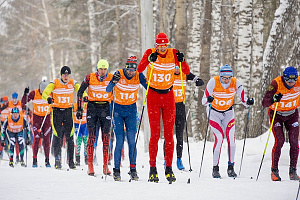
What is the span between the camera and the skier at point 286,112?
24.5 ft

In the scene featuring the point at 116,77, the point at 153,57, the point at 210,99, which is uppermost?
the point at 153,57

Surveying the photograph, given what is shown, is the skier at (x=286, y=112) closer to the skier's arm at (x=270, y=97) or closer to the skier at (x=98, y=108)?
the skier's arm at (x=270, y=97)

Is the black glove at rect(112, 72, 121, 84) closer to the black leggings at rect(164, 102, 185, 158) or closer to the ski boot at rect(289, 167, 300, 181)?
the black leggings at rect(164, 102, 185, 158)

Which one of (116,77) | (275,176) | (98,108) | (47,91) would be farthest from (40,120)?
(275,176)

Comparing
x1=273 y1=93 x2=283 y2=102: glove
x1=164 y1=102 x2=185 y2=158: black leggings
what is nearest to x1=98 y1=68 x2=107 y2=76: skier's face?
x1=164 y1=102 x2=185 y2=158: black leggings

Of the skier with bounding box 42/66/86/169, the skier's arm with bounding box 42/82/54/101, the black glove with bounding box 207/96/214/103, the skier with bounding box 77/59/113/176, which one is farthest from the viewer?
the skier with bounding box 42/66/86/169

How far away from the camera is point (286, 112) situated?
25.1ft

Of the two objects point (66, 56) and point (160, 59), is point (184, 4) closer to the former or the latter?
point (160, 59)

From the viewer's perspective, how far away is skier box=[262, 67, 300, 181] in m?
7.47

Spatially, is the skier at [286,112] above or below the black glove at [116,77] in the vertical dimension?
below

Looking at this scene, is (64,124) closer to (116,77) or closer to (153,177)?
(116,77)

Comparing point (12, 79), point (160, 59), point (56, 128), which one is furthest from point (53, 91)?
point (12, 79)

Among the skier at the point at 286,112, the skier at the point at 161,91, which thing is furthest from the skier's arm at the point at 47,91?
the skier at the point at 286,112

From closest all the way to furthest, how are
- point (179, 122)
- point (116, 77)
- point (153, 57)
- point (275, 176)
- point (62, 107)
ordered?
point (153, 57) → point (116, 77) → point (275, 176) → point (179, 122) → point (62, 107)
